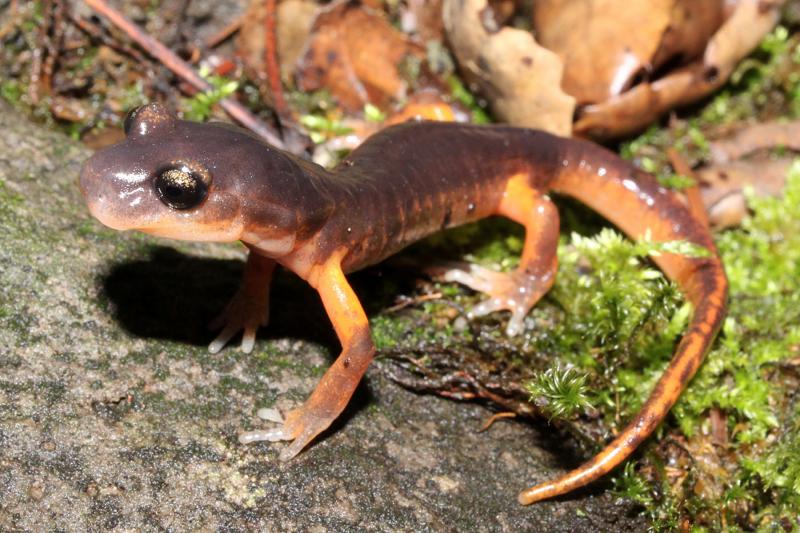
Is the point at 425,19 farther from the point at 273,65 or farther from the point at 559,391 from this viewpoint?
the point at 559,391

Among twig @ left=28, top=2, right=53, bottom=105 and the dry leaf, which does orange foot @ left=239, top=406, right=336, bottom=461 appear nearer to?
twig @ left=28, top=2, right=53, bottom=105

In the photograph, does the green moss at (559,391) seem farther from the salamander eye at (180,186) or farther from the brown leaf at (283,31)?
the brown leaf at (283,31)

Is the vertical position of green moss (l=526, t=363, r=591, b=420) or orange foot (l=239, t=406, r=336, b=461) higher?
green moss (l=526, t=363, r=591, b=420)

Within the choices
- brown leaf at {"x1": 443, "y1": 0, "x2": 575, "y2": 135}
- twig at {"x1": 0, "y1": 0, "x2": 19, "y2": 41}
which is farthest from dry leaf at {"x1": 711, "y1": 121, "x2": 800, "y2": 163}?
twig at {"x1": 0, "y1": 0, "x2": 19, "y2": 41}

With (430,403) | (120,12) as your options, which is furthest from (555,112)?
(120,12)

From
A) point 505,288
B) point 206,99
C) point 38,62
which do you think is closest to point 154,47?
point 206,99
